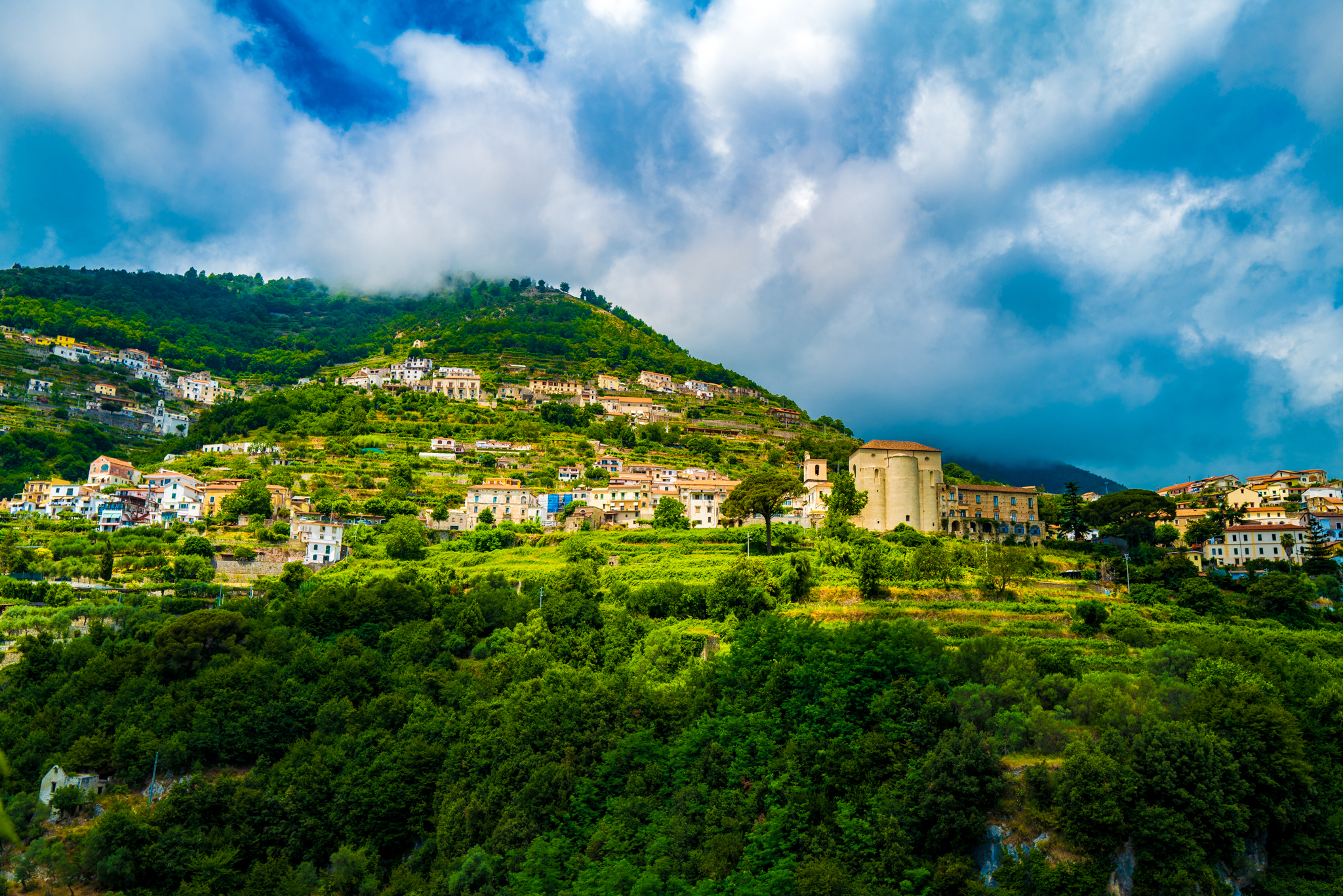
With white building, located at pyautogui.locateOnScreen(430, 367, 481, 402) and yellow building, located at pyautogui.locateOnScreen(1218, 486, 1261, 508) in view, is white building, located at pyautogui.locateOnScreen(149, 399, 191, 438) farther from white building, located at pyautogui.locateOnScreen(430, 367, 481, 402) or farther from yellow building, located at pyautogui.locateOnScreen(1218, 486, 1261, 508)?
yellow building, located at pyautogui.locateOnScreen(1218, 486, 1261, 508)

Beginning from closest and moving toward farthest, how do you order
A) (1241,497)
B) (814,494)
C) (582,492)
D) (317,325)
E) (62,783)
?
(62,783) < (814,494) < (1241,497) < (582,492) < (317,325)

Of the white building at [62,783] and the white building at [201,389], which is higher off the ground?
the white building at [201,389]

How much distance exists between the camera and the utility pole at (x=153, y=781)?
36.8 metres

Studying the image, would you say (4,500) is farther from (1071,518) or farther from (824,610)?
(1071,518)

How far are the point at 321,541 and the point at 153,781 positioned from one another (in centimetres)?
2247

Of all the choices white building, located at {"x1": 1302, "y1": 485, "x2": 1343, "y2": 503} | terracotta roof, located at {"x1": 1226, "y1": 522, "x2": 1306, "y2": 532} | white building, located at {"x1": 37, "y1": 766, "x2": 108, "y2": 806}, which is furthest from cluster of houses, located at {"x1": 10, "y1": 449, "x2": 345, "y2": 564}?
white building, located at {"x1": 1302, "y1": 485, "x2": 1343, "y2": 503}

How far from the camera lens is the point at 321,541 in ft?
192

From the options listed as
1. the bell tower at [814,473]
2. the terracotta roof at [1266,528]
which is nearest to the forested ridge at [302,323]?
the bell tower at [814,473]

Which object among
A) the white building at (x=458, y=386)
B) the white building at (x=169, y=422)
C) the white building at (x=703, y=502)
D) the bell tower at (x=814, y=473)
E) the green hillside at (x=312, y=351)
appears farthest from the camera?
the white building at (x=458, y=386)

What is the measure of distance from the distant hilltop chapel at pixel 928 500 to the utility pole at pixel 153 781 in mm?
37407

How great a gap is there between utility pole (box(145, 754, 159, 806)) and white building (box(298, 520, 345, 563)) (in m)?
20.8

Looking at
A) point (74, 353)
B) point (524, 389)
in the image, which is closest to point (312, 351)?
point (74, 353)

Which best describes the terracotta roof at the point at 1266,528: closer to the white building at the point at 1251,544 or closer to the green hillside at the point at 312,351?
the white building at the point at 1251,544

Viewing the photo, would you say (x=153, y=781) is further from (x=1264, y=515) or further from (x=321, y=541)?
(x=1264, y=515)
